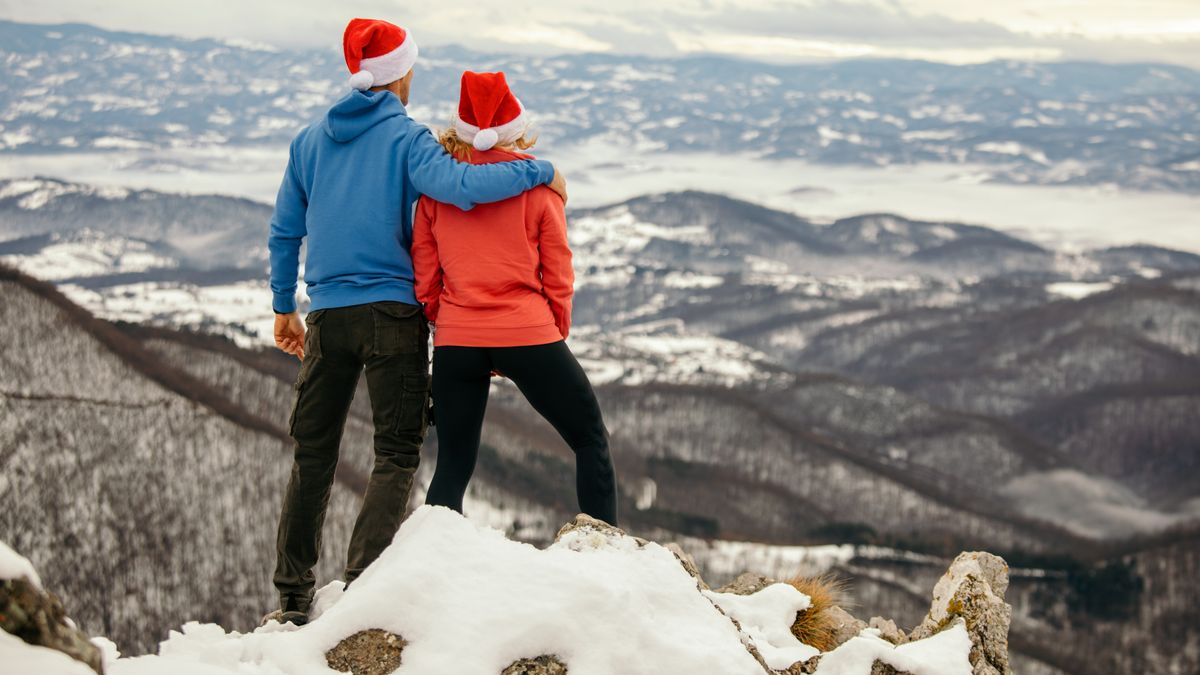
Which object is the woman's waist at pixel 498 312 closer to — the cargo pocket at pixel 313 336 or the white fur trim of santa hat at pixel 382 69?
the cargo pocket at pixel 313 336

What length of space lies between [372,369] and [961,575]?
596cm

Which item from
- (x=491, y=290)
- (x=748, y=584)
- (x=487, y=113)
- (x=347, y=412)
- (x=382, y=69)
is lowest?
(x=748, y=584)

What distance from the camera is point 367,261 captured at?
28.4 ft

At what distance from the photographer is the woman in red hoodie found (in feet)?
28.0

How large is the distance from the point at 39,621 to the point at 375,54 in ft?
18.1

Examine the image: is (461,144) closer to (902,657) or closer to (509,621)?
(509,621)

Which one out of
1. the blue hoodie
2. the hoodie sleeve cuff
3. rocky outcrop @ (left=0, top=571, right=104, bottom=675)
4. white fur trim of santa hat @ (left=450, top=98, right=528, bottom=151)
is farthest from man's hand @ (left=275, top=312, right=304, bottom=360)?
rocky outcrop @ (left=0, top=571, right=104, bottom=675)

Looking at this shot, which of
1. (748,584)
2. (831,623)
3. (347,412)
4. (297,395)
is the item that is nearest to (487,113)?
(347,412)

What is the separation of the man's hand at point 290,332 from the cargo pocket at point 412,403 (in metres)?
1.32

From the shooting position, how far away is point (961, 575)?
979cm

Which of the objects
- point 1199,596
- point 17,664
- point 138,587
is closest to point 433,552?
point 17,664

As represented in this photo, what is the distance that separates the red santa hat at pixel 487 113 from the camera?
8531mm

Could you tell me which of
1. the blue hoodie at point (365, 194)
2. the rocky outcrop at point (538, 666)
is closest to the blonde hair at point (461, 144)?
the blue hoodie at point (365, 194)

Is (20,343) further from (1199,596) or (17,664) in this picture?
(1199,596)
